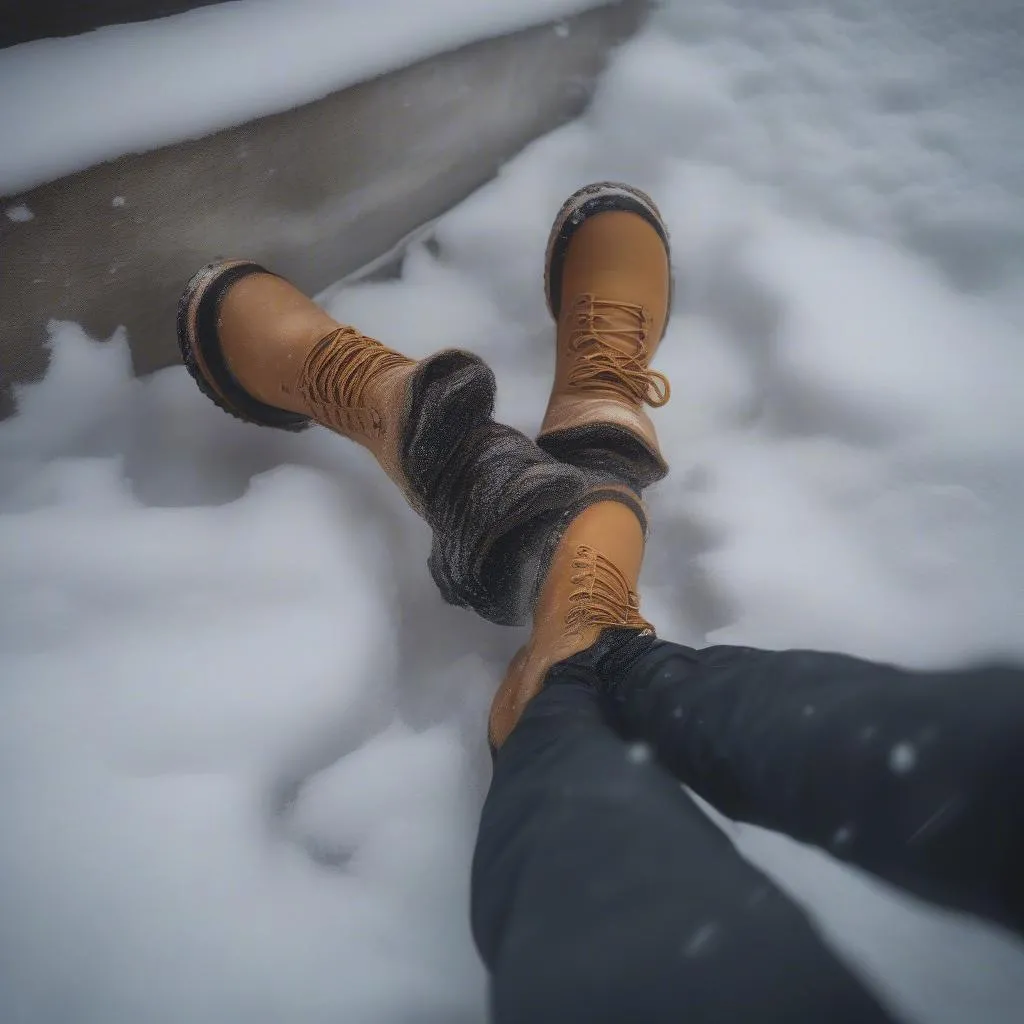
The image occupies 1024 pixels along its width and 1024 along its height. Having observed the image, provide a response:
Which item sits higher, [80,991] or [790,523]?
[790,523]

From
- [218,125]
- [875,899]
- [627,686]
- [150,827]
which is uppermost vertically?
[218,125]

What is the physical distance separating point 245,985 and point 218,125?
76 cm

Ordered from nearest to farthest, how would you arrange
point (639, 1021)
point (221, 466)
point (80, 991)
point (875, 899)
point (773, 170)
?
point (639, 1021) < point (80, 991) < point (875, 899) < point (221, 466) < point (773, 170)

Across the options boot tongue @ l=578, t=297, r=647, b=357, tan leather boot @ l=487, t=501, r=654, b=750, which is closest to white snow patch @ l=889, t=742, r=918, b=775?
tan leather boot @ l=487, t=501, r=654, b=750

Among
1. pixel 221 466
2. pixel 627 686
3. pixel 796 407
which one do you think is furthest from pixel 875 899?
pixel 221 466

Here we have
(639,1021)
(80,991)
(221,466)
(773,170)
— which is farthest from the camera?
(773,170)

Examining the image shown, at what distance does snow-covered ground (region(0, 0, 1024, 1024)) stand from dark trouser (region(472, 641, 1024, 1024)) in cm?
14

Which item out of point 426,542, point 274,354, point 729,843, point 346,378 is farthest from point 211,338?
point 729,843

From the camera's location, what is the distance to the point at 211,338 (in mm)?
832

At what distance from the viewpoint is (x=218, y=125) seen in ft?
2.42

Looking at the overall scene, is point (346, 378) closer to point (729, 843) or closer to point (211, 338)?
point (211, 338)

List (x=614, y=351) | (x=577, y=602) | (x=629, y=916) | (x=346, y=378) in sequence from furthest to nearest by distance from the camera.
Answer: (x=614, y=351), (x=346, y=378), (x=577, y=602), (x=629, y=916)

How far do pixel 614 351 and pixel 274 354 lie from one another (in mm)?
388

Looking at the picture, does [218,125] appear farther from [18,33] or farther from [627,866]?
[627,866]
